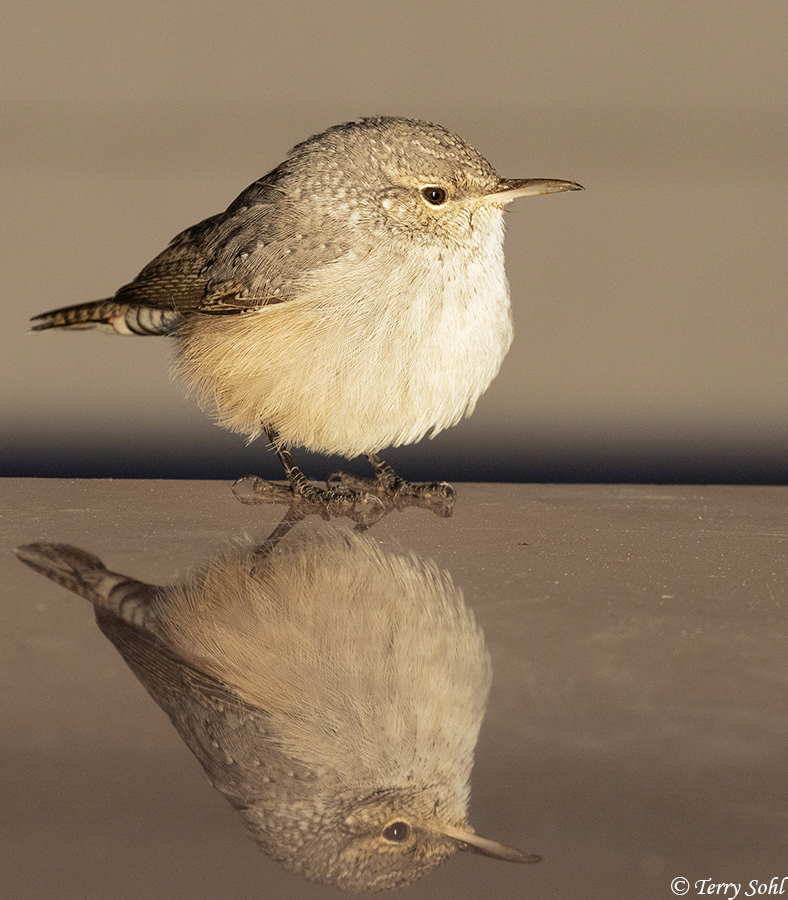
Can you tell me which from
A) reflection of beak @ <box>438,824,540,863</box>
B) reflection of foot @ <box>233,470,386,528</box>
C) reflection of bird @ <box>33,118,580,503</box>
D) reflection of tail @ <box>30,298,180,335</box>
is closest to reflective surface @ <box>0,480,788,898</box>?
reflection of beak @ <box>438,824,540,863</box>

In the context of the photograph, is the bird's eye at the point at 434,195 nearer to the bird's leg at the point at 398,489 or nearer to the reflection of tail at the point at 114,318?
the bird's leg at the point at 398,489

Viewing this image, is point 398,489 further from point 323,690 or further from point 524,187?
point 323,690

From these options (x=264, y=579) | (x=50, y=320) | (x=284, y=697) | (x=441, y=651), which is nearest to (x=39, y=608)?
(x=264, y=579)

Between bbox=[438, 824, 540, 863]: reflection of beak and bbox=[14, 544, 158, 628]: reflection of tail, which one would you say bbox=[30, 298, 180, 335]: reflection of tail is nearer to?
bbox=[14, 544, 158, 628]: reflection of tail

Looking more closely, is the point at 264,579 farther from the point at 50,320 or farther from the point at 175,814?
the point at 50,320

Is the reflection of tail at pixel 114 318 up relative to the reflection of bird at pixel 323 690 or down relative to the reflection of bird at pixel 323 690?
up

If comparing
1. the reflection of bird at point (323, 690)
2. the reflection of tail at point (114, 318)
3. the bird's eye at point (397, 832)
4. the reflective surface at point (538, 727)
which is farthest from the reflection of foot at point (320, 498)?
the bird's eye at point (397, 832)

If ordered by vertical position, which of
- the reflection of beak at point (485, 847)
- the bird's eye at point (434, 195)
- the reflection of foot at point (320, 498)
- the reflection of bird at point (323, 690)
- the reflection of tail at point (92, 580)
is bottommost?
the reflection of beak at point (485, 847)

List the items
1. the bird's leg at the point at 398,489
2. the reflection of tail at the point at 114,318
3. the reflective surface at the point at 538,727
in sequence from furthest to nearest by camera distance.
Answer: the reflection of tail at the point at 114,318, the bird's leg at the point at 398,489, the reflective surface at the point at 538,727
